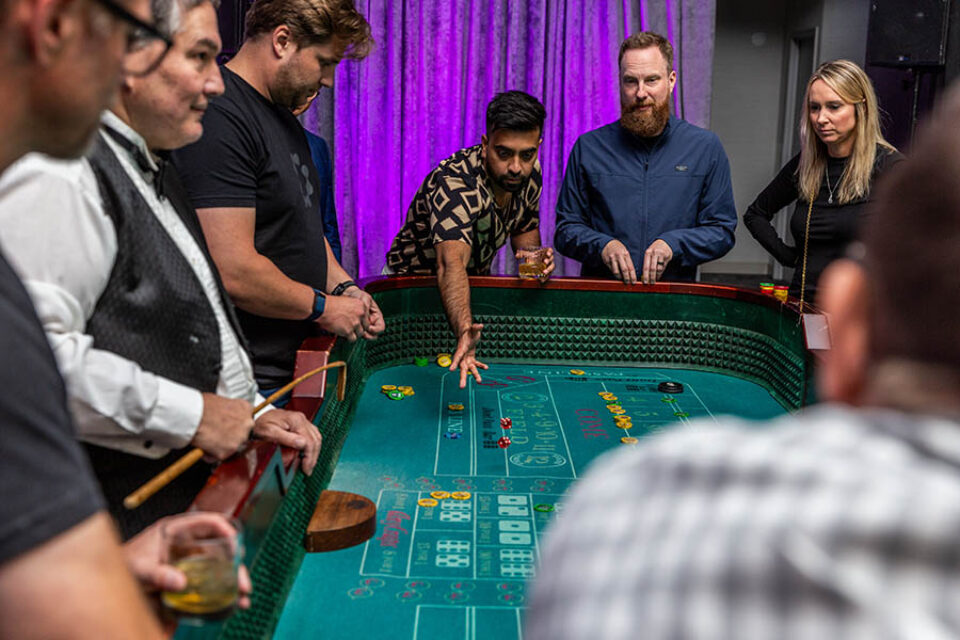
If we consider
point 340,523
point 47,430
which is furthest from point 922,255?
point 340,523

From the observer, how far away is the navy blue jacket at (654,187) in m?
3.65

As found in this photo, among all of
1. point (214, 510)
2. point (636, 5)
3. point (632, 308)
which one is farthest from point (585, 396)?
point (636, 5)

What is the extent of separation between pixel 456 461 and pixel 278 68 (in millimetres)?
1091

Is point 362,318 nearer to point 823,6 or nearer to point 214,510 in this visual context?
point 214,510

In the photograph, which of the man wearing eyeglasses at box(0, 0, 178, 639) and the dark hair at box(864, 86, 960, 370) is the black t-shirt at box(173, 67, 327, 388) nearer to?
the man wearing eyeglasses at box(0, 0, 178, 639)

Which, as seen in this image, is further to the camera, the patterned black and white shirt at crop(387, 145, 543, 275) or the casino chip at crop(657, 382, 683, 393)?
the patterned black and white shirt at crop(387, 145, 543, 275)

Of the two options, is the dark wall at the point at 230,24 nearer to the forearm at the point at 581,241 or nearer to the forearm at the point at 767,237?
the forearm at the point at 581,241

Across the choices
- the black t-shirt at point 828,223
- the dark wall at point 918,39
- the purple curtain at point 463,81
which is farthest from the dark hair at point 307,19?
the dark wall at point 918,39

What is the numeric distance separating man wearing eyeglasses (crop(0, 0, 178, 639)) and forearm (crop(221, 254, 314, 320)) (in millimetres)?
1376

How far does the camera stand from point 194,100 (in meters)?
1.55

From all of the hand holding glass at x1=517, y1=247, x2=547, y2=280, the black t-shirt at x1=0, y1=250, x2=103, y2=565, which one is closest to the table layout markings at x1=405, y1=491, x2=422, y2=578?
the black t-shirt at x1=0, y1=250, x2=103, y2=565

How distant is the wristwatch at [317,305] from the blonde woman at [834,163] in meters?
1.78

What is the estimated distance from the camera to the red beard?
3.60 meters

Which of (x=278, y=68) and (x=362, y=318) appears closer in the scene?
(x=278, y=68)
